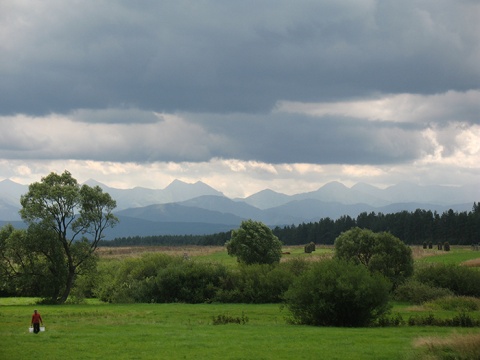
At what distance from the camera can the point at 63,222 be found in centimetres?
7375

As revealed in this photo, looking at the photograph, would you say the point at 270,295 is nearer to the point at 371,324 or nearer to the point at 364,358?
the point at 371,324

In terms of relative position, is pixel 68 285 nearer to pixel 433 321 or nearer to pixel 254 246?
pixel 254 246

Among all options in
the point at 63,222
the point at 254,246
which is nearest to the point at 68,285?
the point at 63,222

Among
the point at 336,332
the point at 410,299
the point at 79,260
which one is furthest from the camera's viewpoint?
the point at 79,260

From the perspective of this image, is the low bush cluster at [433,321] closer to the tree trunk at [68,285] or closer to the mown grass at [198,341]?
the mown grass at [198,341]

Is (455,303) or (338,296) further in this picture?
(455,303)

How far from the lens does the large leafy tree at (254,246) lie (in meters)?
99.5

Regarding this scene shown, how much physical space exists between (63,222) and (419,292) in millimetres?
42401

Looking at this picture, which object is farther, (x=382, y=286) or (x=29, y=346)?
(x=382, y=286)

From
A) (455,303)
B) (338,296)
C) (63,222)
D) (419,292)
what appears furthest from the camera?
(63,222)

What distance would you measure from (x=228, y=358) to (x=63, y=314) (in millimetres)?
32854

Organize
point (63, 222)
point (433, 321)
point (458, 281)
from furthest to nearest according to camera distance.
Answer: point (63, 222) < point (458, 281) < point (433, 321)

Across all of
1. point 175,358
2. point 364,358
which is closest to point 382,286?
point 364,358

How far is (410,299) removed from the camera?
7144cm
